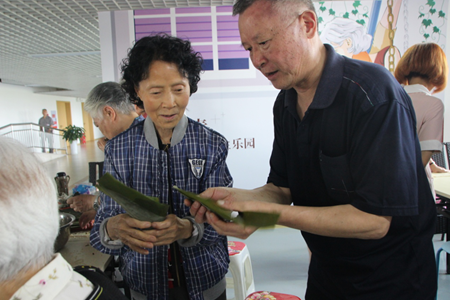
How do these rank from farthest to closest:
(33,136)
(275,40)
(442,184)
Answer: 1. (33,136)
2. (442,184)
3. (275,40)

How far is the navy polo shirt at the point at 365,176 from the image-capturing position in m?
0.88

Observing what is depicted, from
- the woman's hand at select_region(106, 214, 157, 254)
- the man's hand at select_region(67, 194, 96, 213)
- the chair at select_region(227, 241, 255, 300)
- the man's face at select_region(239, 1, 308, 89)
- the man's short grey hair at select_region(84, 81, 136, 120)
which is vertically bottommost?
the chair at select_region(227, 241, 255, 300)

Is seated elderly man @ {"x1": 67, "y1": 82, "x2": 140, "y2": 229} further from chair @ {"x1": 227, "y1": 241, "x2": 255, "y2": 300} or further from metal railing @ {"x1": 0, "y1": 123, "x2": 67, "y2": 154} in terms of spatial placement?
metal railing @ {"x1": 0, "y1": 123, "x2": 67, "y2": 154}

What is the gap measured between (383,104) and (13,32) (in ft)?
17.6

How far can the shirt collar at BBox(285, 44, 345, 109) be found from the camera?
1.04 metres

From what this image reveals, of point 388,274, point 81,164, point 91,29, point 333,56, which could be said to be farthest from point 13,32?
point 81,164

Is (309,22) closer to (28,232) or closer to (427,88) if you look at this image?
(28,232)

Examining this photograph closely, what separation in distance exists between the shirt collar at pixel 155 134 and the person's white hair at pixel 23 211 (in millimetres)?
574

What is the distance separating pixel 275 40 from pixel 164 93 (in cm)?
52

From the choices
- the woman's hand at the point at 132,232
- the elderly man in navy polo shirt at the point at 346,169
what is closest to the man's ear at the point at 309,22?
the elderly man in navy polo shirt at the point at 346,169

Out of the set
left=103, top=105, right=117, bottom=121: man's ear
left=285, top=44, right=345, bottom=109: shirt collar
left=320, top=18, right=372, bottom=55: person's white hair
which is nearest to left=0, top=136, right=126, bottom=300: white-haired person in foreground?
left=285, top=44, right=345, bottom=109: shirt collar

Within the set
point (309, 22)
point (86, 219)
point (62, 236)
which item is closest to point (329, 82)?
point (309, 22)

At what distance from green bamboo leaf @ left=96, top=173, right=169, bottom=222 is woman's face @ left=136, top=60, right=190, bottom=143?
1.54ft

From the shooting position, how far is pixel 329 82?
3.43 feet
